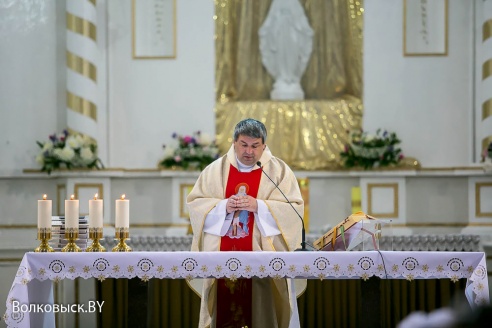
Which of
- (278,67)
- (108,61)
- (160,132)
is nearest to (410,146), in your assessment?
(278,67)

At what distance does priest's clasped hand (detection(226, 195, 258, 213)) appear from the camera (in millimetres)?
4695

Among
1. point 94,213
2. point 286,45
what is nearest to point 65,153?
point 286,45

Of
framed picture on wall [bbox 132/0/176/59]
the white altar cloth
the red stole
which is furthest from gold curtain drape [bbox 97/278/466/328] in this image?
the white altar cloth

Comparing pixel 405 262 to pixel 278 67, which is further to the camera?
pixel 278 67

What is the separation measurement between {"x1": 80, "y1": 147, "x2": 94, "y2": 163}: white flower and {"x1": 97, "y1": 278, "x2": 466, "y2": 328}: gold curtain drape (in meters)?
1.54

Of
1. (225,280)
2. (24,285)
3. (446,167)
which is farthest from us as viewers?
(446,167)

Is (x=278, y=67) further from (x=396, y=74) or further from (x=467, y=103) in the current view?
(x=467, y=103)

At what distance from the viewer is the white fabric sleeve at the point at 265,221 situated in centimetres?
475

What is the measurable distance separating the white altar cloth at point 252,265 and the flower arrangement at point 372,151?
4.35 meters

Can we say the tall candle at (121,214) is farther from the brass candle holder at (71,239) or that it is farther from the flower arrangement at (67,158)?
the flower arrangement at (67,158)

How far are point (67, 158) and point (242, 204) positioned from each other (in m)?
4.01

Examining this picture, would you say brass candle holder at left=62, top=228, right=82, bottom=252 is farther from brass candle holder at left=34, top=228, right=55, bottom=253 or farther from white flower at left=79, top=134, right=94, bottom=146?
white flower at left=79, top=134, right=94, bottom=146

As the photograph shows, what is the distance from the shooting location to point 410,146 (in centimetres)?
879

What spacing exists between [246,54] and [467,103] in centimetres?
246
